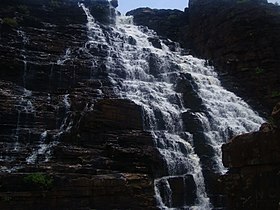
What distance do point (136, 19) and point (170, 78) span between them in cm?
1845

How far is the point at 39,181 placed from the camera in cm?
1827

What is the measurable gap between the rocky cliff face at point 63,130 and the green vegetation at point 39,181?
4 cm

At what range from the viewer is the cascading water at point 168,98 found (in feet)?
72.7

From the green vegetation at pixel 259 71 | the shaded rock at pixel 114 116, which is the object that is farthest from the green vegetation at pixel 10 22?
the green vegetation at pixel 259 71

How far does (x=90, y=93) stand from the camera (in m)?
28.2

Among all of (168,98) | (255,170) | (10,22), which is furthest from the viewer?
(10,22)

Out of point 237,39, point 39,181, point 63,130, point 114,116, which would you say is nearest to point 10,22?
point 63,130

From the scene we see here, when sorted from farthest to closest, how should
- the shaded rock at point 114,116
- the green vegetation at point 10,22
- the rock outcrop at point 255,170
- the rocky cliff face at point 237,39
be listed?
1. the rocky cliff face at point 237,39
2. the green vegetation at point 10,22
3. the shaded rock at point 114,116
4. the rock outcrop at point 255,170

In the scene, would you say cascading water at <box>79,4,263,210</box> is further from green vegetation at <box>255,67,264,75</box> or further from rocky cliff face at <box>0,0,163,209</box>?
green vegetation at <box>255,67,264,75</box>

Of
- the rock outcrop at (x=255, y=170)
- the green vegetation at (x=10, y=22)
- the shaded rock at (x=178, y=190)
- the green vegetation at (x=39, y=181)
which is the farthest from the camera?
the green vegetation at (x=10, y=22)

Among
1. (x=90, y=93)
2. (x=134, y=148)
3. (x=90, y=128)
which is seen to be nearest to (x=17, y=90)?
(x=90, y=93)

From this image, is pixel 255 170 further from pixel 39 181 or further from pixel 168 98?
pixel 168 98

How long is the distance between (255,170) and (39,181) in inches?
463

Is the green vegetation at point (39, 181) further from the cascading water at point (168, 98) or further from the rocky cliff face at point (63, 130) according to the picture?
the cascading water at point (168, 98)
